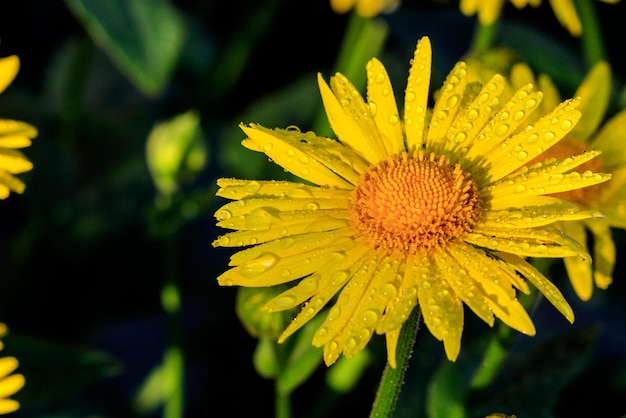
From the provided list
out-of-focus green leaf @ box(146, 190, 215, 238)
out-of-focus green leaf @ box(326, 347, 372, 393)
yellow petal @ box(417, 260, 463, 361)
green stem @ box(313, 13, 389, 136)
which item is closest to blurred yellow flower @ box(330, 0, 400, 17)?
green stem @ box(313, 13, 389, 136)

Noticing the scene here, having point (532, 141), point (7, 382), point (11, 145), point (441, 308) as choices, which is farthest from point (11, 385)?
point (532, 141)

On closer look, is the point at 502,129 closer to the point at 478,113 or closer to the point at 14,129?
the point at 478,113

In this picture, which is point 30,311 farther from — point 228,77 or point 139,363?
point 228,77

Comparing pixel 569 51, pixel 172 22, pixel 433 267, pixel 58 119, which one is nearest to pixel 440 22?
pixel 569 51

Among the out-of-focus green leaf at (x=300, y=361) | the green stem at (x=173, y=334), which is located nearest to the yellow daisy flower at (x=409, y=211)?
the out-of-focus green leaf at (x=300, y=361)

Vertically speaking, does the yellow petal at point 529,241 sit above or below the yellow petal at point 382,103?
below

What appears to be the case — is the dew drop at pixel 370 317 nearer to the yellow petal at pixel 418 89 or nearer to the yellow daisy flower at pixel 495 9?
the yellow petal at pixel 418 89

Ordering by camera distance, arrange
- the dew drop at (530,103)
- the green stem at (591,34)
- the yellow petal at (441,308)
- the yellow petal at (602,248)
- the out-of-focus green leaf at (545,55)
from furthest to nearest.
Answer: the out-of-focus green leaf at (545,55) → the green stem at (591,34) → the yellow petal at (602,248) → the dew drop at (530,103) → the yellow petal at (441,308)

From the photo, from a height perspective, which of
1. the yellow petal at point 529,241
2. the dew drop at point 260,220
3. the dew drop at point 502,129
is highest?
the dew drop at point 260,220
